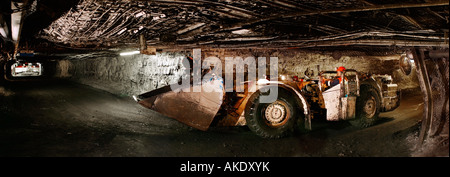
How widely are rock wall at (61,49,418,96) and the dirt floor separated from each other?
2295mm

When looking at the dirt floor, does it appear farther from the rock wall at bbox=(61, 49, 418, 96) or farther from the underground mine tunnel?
the rock wall at bbox=(61, 49, 418, 96)

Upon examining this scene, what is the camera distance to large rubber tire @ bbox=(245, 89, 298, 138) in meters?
4.94

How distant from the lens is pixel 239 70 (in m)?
8.09

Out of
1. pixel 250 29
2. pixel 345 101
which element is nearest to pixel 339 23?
pixel 250 29

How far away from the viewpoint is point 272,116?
509cm

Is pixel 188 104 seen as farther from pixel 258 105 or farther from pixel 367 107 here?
pixel 367 107

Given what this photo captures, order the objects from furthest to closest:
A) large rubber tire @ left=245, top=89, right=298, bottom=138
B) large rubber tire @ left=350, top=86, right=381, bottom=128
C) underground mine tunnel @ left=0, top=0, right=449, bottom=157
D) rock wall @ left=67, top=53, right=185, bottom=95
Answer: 1. rock wall @ left=67, top=53, right=185, bottom=95
2. large rubber tire @ left=350, top=86, right=381, bottom=128
3. large rubber tire @ left=245, top=89, right=298, bottom=138
4. underground mine tunnel @ left=0, top=0, right=449, bottom=157

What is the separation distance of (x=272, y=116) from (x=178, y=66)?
4771 millimetres

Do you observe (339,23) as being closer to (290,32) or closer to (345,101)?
(290,32)

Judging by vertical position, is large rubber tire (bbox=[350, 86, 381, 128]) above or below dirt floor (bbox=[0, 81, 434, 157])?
above

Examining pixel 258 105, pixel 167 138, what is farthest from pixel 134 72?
pixel 258 105

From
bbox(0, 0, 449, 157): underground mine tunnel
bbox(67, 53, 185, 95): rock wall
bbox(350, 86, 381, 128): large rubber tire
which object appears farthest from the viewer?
bbox(67, 53, 185, 95): rock wall

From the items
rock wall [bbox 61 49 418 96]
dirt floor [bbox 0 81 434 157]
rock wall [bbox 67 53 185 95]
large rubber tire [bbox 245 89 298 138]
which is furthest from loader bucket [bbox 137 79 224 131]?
rock wall [bbox 67 53 185 95]

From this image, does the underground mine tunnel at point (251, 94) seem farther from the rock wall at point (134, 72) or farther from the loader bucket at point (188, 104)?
the rock wall at point (134, 72)
